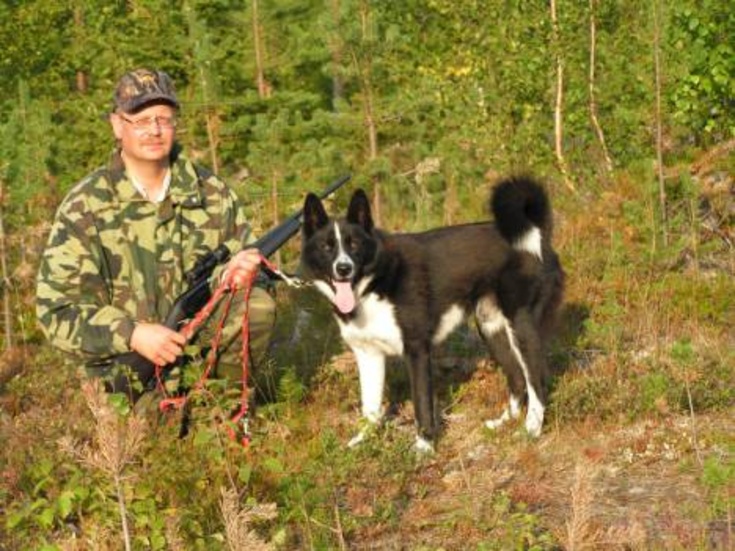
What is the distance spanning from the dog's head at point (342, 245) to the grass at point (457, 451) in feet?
2.11

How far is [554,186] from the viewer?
922 centimetres

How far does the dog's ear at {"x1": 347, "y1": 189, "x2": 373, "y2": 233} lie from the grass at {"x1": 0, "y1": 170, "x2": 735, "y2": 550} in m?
0.96

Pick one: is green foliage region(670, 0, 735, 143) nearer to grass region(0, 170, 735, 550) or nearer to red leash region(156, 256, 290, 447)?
grass region(0, 170, 735, 550)

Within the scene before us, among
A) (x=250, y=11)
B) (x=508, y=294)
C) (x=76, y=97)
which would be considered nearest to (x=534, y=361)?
(x=508, y=294)

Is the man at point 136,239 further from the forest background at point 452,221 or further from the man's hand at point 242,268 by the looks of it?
the forest background at point 452,221

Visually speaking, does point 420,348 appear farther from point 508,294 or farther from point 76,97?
point 76,97

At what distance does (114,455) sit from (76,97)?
399 inches

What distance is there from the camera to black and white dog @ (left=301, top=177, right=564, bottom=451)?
5.37 m

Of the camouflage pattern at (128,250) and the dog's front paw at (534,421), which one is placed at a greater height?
the camouflage pattern at (128,250)

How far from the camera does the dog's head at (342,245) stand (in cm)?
530

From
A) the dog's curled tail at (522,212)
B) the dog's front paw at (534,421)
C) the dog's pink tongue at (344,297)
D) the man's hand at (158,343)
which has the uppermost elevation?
the dog's curled tail at (522,212)

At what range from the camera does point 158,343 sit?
14.3ft

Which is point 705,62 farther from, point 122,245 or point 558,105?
point 122,245

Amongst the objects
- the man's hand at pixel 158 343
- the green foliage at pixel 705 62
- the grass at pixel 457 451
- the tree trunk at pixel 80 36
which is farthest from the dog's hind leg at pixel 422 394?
the tree trunk at pixel 80 36
